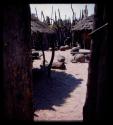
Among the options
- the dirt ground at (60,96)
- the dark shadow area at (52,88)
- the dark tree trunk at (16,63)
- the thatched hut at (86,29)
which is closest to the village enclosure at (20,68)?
the dark tree trunk at (16,63)

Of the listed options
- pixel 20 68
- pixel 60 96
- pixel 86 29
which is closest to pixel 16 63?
pixel 20 68

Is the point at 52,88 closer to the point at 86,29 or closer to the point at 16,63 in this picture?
the point at 16,63

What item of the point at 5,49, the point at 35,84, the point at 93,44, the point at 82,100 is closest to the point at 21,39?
the point at 5,49

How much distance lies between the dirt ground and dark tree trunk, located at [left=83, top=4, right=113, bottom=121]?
352 cm

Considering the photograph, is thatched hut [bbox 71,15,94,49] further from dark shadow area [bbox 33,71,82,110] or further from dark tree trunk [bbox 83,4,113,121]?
dark tree trunk [bbox 83,4,113,121]

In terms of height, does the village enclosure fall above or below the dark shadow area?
above

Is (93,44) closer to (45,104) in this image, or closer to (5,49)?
(5,49)

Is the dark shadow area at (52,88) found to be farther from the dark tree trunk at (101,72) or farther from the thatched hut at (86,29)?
the thatched hut at (86,29)

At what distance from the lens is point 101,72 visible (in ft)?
9.46

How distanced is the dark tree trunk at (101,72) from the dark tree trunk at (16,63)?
908mm

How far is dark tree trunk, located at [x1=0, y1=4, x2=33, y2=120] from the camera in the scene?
2.66 meters

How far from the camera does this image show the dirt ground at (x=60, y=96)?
7.20 m

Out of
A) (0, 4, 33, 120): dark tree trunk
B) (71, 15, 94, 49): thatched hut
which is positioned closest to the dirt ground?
(0, 4, 33, 120): dark tree trunk

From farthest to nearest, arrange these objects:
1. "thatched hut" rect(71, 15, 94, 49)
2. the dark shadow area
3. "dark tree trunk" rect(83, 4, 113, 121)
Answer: "thatched hut" rect(71, 15, 94, 49), the dark shadow area, "dark tree trunk" rect(83, 4, 113, 121)
